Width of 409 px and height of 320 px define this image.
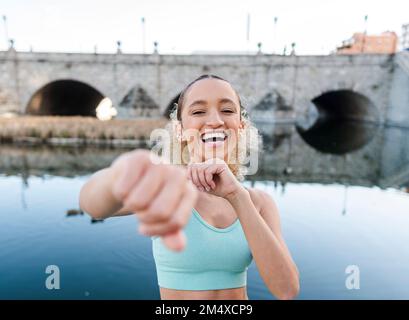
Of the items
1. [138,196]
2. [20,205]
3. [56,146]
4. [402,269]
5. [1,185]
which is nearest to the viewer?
[138,196]

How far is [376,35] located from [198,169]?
216 ft

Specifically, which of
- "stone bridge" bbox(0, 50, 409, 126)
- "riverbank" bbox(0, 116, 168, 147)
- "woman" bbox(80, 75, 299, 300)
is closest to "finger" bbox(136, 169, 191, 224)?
"woman" bbox(80, 75, 299, 300)

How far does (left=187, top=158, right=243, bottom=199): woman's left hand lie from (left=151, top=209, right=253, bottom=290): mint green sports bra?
25 centimetres

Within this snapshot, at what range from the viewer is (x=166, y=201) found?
2.35ft

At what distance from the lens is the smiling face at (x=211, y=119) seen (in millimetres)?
1646

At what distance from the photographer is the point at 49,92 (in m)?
32.3

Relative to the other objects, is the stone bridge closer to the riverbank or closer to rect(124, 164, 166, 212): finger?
the riverbank

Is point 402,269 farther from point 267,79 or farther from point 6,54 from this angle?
point 6,54

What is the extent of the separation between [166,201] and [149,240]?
21.8 feet

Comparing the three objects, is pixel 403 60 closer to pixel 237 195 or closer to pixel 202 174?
pixel 237 195

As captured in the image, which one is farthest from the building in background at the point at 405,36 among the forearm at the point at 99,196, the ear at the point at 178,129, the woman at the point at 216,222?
the forearm at the point at 99,196

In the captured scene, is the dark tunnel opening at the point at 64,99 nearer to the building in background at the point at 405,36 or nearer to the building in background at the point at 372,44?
the building in background at the point at 372,44

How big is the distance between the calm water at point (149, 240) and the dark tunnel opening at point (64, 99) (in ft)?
63.1
